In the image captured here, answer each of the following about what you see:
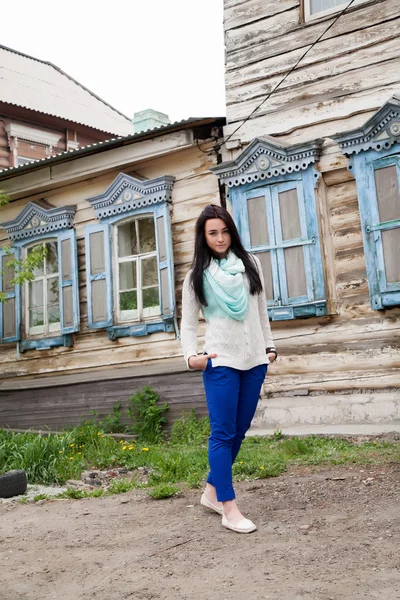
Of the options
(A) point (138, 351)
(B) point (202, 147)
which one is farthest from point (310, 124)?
(A) point (138, 351)

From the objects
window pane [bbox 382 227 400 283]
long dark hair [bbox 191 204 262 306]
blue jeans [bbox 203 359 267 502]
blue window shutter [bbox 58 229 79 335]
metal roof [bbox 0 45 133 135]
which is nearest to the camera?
blue jeans [bbox 203 359 267 502]

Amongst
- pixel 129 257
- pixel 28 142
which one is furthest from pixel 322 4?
pixel 28 142

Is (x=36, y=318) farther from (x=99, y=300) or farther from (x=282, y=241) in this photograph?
(x=282, y=241)

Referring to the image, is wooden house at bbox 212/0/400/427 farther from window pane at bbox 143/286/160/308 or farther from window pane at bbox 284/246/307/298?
window pane at bbox 143/286/160/308

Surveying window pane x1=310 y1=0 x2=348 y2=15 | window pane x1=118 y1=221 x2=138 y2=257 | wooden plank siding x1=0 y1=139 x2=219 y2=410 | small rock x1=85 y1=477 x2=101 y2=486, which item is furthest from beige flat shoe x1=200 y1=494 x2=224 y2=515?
window pane x1=310 y1=0 x2=348 y2=15

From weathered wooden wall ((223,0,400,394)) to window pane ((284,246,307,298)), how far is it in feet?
0.89

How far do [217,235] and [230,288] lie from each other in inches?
13.9

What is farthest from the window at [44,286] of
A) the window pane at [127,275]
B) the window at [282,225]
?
the window at [282,225]

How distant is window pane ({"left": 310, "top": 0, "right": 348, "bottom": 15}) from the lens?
810 cm

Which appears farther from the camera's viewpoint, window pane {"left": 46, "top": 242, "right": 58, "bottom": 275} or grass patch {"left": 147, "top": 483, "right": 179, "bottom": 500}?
window pane {"left": 46, "top": 242, "right": 58, "bottom": 275}

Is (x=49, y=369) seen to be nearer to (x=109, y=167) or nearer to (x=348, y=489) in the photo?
(x=109, y=167)

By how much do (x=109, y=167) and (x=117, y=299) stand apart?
1.83 m

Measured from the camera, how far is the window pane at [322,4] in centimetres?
810

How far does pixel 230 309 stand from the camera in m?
3.96
